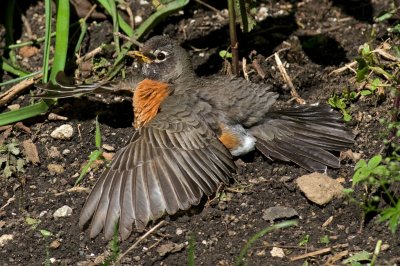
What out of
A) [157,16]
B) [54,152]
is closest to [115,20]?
[157,16]

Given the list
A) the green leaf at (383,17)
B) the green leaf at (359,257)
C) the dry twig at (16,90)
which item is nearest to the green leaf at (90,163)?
the dry twig at (16,90)

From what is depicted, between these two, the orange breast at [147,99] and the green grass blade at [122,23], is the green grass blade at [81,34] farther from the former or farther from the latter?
the orange breast at [147,99]

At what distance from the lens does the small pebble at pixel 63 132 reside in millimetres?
6387

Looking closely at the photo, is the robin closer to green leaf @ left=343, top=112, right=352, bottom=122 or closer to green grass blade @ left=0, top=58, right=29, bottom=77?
green leaf @ left=343, top=112, right=352, bottom=122

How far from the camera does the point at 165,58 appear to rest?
21.7 feet

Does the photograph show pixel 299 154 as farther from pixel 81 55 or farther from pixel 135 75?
pixel 81 55

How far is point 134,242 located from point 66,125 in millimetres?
1608

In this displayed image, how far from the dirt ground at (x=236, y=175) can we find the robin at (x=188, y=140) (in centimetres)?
11

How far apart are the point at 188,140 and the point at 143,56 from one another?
3.84ft

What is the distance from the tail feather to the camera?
→ 5.88 meters

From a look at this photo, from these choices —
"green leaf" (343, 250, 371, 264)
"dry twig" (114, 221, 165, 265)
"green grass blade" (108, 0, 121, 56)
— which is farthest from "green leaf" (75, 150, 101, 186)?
"green leaf" (343, 250, 371, 264)

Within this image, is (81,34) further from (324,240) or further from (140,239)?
(324,240)

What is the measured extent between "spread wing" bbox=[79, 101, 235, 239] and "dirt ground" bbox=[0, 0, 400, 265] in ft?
0.38

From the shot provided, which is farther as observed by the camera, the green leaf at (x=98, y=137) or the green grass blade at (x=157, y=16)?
the green grass blade at (x=157, y=16)
